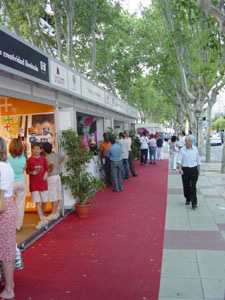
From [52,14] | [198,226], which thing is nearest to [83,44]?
[52,14]

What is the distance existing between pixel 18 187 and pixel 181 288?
375 cm

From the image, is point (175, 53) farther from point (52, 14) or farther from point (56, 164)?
point (56, 164)

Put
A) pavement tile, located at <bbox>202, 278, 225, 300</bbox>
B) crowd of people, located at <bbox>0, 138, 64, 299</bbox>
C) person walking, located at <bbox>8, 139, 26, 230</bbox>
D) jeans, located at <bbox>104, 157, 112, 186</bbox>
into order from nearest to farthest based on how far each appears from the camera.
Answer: crowd of people, located at <bbox>0, 138, 64, 299</bbox> → pavement tile, located at <bbox>202, 278, 225, 300</bbox> → person walking, located at <bbox>8, 139, 26, 230</bbox> → jeans, located at <bbox>104, 157, 112, 186</bbox>

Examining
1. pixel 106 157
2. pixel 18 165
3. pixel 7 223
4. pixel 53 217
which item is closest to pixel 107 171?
pixel 106 157

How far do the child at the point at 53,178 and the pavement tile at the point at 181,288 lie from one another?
12.7 feet

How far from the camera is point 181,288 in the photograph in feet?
16.2

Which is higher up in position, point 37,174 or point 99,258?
point 37,174

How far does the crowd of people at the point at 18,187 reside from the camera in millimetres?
4430

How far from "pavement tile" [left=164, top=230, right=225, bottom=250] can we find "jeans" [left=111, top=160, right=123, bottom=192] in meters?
5.36

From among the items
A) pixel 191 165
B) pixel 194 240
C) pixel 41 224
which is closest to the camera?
pixel 194 240

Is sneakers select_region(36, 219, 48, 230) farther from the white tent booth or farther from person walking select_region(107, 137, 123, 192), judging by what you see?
person walking select_region(107, 137, 123, 192)

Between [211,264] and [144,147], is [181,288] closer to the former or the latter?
[211,264]

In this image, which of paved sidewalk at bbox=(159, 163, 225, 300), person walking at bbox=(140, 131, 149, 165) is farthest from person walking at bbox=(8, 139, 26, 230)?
person walking at bbox=(140, 131, 149, 165)

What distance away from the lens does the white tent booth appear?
6.36 metres
